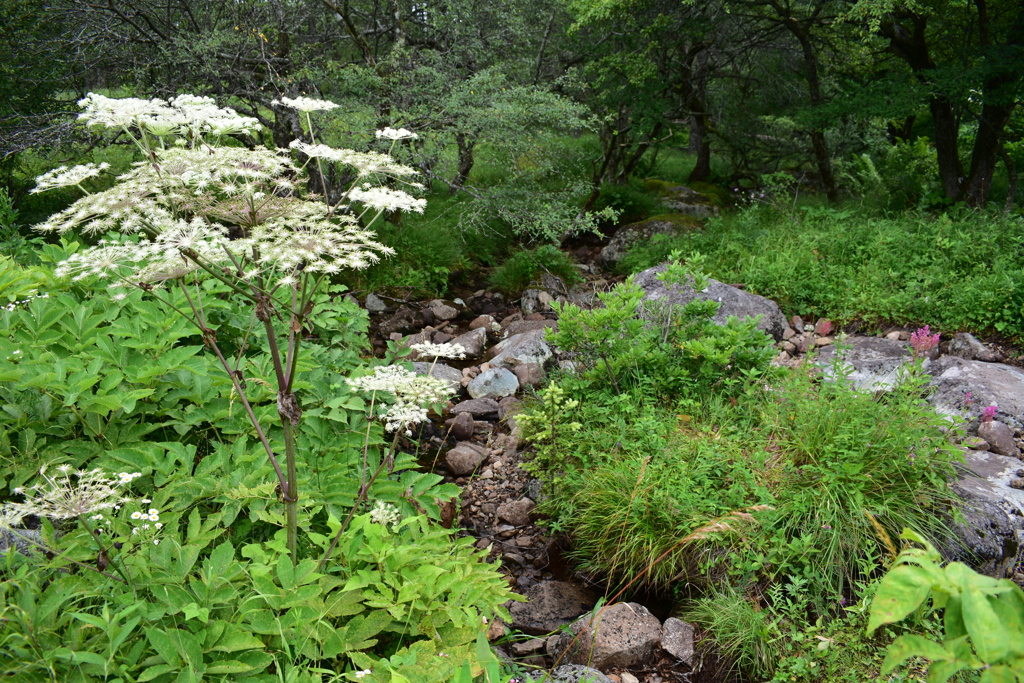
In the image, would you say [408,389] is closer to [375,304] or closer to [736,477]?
[736,477]

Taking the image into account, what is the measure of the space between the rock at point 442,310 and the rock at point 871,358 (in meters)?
3.99

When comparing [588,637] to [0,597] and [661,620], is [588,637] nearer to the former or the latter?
[661,620]

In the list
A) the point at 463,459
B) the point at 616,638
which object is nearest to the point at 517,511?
the point at 463,459

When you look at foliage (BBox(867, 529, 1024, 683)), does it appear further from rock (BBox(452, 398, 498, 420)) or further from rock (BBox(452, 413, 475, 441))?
rock (BBox(452, 398, 498, 420))

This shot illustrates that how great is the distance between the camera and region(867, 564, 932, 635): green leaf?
2.96 feet

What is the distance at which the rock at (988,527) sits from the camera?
3258 mm

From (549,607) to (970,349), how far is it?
4518 millimetres

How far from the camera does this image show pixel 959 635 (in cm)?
96

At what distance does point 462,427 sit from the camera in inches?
204

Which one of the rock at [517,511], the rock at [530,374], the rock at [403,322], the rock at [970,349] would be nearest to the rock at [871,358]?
the rock at [970,349]

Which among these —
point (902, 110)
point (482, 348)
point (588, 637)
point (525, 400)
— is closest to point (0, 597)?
point (588, 637)

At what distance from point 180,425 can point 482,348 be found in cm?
417

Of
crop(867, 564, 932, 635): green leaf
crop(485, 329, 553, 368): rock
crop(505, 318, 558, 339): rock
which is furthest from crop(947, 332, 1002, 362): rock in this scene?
crop(867, 564, 932, 635): green leaf

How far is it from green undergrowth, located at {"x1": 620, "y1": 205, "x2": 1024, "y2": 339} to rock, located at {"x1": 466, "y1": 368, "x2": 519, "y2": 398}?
87.6 inches
